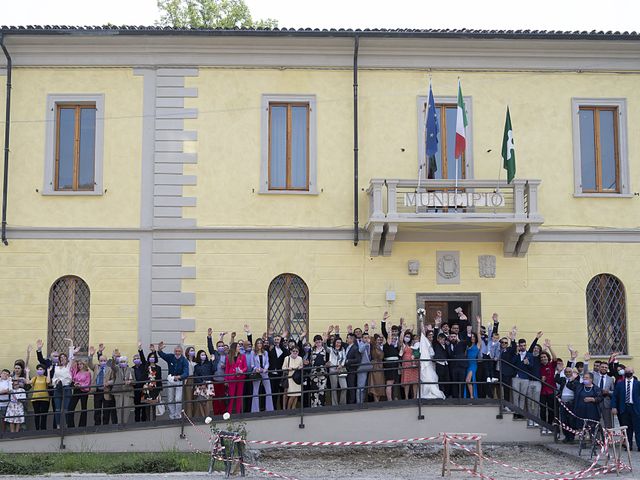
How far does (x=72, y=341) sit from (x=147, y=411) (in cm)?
292

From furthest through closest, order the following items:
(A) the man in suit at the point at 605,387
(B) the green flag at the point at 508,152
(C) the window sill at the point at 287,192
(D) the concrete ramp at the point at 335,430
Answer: (C) the window sill at the point at 287,192 → (B) the green flag at the point at 508,152 → (D) the concrete ramp at the point at 335,430 → (A) the man in suit at the point at 605,387

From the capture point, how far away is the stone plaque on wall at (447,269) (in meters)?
20.1

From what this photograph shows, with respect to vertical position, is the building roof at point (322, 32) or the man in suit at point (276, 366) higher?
the building roof at point (322, 32)

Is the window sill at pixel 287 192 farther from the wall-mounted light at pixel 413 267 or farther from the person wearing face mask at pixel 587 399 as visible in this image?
the person wearing face mask at pixel 587 399

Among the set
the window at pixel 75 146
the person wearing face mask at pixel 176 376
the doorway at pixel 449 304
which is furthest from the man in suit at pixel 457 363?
the window at pixel 75 146

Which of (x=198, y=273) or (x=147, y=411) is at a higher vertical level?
(x=198, y=273)

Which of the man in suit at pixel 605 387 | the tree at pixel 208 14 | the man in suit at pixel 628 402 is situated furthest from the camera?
the tree at pixel 208 14

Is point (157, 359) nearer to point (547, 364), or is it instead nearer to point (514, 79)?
point (547, 364)

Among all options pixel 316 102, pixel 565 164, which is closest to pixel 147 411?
pixel 316 102

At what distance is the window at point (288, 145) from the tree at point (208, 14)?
13682mm

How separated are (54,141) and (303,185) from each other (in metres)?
5.72

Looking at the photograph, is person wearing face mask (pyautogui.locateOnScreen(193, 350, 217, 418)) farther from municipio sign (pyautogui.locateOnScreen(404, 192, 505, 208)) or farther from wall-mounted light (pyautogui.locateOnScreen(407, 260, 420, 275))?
municipio sign (pyautogui.locateOnScreen(404, 192, 505, 208))

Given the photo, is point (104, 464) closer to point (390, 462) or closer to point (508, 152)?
point (390, 462)

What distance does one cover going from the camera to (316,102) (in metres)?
20.5
